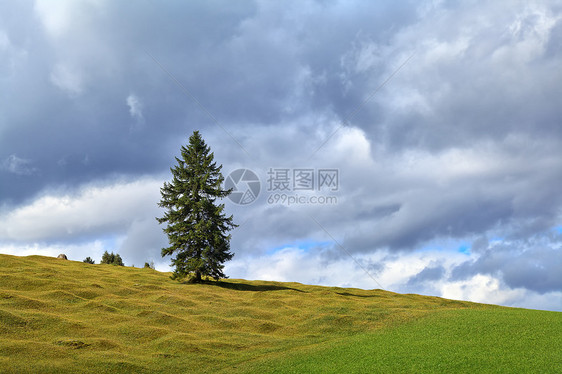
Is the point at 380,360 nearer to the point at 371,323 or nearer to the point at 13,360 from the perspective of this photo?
the point at 371,323

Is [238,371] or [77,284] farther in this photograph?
[77,284]

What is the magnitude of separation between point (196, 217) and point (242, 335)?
2392 cm

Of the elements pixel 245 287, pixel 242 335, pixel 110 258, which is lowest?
pixel 242 335

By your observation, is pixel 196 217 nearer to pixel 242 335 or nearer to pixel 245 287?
pixel 245 287

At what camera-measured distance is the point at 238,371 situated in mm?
20562

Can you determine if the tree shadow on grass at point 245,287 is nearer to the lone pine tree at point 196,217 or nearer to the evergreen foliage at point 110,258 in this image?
the lone pine tree at point 196,217

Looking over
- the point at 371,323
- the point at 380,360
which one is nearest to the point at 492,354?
the point at 380,360

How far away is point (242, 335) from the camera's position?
27125mm

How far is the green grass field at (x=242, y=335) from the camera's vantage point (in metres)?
20.5

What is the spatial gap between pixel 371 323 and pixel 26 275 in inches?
1229

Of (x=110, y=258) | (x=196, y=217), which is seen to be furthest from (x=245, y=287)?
(x=110, y=258)

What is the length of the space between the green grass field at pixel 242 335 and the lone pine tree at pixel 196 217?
9182mm

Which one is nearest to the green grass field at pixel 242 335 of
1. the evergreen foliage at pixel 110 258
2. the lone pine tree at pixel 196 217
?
the lone pine tree at pixel 196 217

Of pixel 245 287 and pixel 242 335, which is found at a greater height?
pixel 245 287
